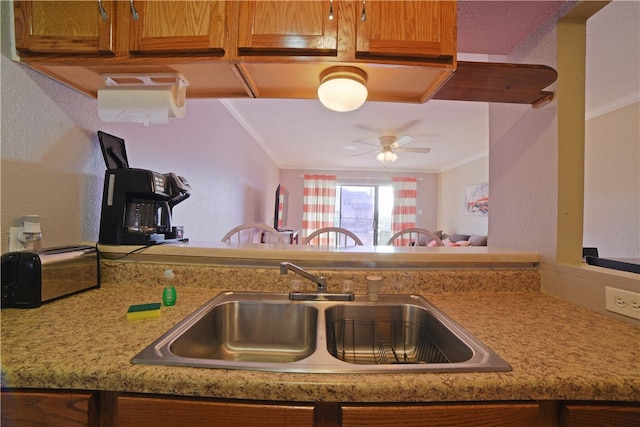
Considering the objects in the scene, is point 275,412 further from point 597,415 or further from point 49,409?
point 597,415

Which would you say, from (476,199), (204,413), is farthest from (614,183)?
(204,413)

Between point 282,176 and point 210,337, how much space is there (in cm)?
559

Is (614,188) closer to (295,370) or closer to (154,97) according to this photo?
(295,370)

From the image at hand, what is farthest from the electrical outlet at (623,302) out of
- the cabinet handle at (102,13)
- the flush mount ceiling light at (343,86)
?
the cabinet handle at (102,13)

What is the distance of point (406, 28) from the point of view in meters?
0.91

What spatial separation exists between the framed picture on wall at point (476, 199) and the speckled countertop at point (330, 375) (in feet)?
14.7

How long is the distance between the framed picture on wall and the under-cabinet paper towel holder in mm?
4968

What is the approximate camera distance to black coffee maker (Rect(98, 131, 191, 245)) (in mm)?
1117

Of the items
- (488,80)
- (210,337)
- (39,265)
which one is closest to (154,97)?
(39,265)

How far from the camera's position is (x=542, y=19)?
3.79 feet

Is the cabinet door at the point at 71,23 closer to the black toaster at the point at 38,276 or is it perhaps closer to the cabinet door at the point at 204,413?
the black toaster at the point at 38,276

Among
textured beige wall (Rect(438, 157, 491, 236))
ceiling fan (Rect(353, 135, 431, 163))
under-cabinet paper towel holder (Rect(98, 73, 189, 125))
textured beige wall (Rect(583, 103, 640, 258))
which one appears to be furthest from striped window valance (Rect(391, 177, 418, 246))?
under-cabinet paper towel holder (Rect(98, 73, 189, 125))

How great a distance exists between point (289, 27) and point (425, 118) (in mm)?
2630

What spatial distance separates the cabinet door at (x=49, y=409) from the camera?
540 millimetres
